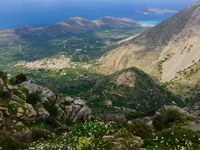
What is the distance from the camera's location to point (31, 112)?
54.8m

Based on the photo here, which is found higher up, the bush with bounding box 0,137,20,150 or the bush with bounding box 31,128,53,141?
the bush with bounding box 0,137,20,150

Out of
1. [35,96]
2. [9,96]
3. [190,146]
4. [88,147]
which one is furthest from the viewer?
[35,96]

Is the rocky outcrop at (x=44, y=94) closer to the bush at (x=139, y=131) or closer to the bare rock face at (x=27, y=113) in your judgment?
the bare rock face at (x=27, y=113)

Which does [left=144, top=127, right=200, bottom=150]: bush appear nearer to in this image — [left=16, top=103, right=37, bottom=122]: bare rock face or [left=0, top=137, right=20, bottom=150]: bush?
[left=0, top=137, right=20, bottom=150]: bush

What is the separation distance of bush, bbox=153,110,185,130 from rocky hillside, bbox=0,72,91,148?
11.6 metres

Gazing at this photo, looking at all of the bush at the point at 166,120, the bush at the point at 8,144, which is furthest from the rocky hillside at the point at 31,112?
the bush at the point at 166,120

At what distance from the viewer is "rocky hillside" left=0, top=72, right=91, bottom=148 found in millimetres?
46125

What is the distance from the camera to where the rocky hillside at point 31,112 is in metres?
46.1

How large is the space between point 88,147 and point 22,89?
118ft

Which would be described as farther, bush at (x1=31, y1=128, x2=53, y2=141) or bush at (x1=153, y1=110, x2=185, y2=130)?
bush at (x1=153, y1=110, x2=185, y2=130)

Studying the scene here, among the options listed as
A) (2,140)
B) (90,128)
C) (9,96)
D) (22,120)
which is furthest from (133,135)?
(9,96)

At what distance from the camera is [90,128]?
3531 centimetres

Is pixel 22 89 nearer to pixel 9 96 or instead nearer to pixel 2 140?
pixel 9 96

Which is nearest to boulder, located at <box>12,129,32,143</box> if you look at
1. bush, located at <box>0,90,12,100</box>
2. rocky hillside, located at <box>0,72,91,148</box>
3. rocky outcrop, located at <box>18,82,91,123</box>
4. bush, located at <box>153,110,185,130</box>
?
rocky hillside, located at <box>0,72,91,148</box>
